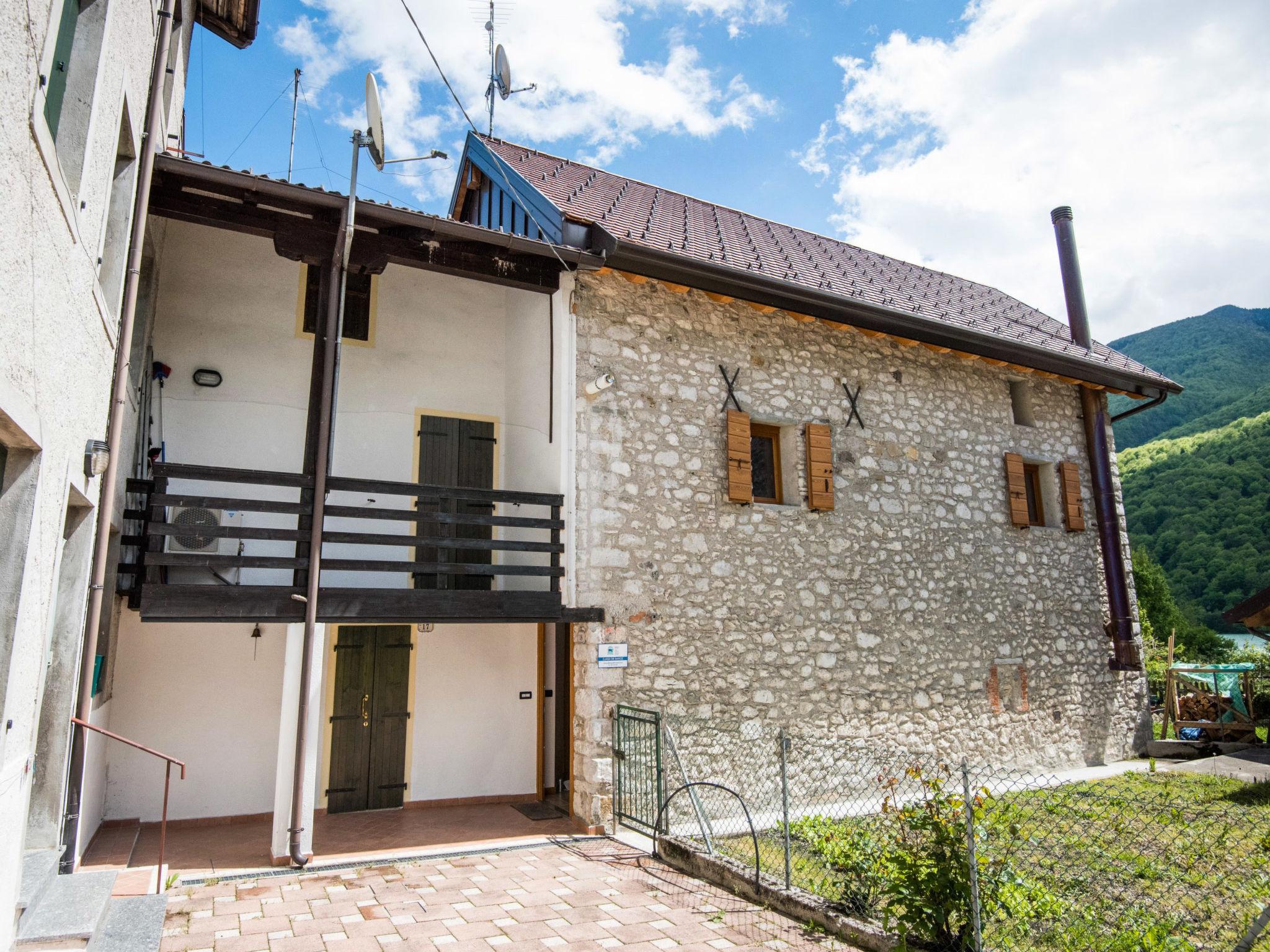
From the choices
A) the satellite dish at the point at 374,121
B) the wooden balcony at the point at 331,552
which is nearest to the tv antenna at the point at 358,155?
the satellite dish at the point at 374,121

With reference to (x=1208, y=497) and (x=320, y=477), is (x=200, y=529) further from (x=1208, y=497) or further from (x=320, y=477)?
(x=1208, y=497)

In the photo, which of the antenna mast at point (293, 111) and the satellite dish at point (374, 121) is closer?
the satellite dish at point (374, 121)

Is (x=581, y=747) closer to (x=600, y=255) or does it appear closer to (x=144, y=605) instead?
(x=144, y=605)

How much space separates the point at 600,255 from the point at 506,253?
2.98 feet

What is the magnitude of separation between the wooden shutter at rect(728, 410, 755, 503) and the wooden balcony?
1.92m

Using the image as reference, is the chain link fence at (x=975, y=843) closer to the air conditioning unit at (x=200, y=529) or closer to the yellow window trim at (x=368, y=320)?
the air conditioning unit at (x=200, y=529)

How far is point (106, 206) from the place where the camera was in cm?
447

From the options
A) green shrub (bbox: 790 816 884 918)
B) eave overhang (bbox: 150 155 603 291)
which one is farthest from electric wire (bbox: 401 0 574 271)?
green shrub (bbox: 790 816 884 918)

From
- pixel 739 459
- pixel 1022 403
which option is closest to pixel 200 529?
pixel 739 459

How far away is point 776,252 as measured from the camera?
Answer: 34.6 ft

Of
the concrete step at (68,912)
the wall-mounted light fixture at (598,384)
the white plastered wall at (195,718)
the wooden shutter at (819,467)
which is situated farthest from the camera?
the wooden shutter at (819,467)

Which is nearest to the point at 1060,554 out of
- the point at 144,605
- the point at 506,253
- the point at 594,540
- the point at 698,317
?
the point at 698,317

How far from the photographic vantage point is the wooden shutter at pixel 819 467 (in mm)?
8711

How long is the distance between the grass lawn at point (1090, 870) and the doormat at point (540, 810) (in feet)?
6.30
